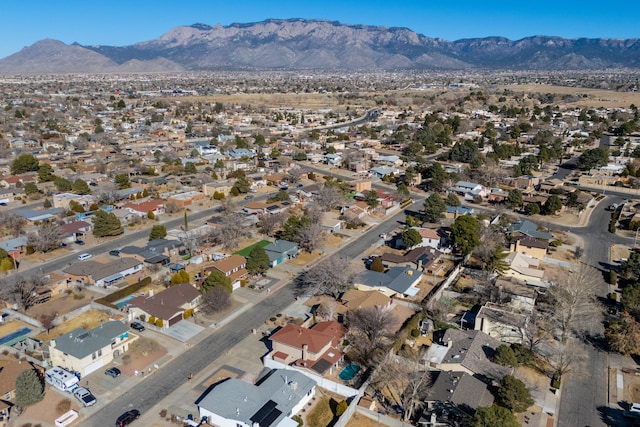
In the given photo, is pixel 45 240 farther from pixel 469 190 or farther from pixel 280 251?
pixel 469 190

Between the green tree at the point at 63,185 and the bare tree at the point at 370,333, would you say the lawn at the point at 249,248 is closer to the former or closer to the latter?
the bare tree at the point at 370,333

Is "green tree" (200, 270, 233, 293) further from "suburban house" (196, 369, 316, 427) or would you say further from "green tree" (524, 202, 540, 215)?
"green tree" (524, 202, 540, 215)

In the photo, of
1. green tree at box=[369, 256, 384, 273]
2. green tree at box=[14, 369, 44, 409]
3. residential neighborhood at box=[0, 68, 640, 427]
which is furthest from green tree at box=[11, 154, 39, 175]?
green tree at box=[369, 256, 384, 273]

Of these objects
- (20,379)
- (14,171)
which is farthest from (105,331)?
(14,171)

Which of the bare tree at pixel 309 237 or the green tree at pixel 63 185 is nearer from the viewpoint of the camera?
the bare tree at pixel 309 237

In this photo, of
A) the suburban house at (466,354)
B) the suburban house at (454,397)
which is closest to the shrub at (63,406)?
the suburban house at (454,397)

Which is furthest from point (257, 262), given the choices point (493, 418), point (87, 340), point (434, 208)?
point (493, 418)

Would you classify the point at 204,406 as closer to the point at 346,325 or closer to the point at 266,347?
the point at 266,347
